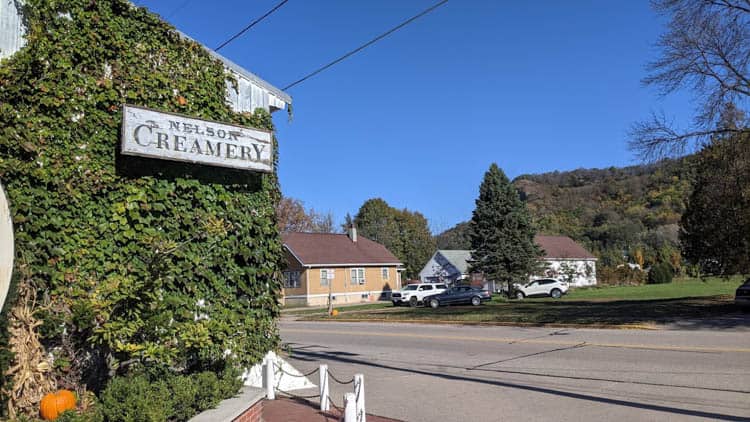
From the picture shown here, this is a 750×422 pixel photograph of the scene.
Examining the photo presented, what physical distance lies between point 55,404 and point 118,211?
2628mm

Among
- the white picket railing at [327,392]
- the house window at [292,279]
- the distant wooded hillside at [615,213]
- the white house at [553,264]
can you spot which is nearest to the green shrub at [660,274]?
the distant wooded hillside at [615,213]

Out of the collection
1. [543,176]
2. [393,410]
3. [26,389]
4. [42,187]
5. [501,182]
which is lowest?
[393,410]

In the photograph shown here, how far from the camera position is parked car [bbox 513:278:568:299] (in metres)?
42.9

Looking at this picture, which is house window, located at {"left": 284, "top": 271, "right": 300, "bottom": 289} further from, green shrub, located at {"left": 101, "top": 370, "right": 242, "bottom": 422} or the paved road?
green shrub, located at {"left": 101, "top": 370, "right": 242, "bottom": 422}

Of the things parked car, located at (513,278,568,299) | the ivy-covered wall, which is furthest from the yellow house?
the ivy-covered wall

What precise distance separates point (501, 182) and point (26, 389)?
138ft

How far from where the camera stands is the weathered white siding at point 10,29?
7.73 metres

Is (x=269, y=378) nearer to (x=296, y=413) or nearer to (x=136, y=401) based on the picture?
(x=296, y=413)

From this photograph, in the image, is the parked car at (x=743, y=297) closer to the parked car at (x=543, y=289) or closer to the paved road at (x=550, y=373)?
the paved road at (x=550, y=373)

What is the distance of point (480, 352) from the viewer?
15.4 m

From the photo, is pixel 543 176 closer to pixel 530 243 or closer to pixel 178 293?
pixel 530 243

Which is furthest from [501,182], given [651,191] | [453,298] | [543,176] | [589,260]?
[543,176]

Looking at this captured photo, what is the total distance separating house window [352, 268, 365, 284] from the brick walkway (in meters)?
39.7

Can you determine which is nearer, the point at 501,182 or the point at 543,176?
the point at 501,182
